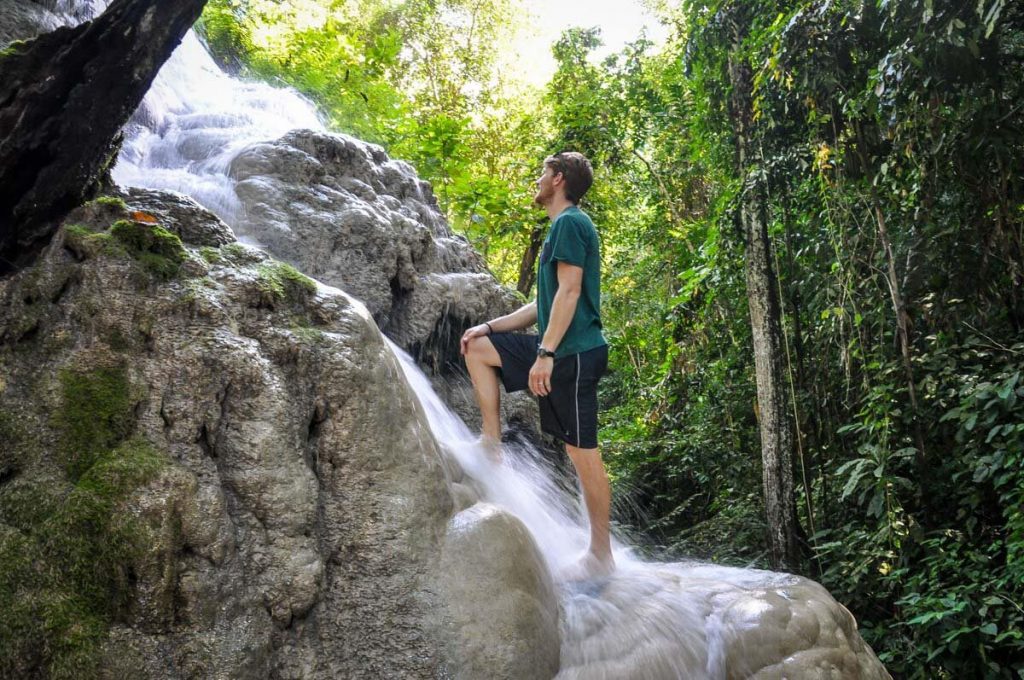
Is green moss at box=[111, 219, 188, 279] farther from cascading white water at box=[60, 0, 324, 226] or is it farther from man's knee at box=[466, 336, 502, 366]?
cascading white water at box=[60, 0, 324, 226]

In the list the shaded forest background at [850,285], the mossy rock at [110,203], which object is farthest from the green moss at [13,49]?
the shaded forest background at [850,285]

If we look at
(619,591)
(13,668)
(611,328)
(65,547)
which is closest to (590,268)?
(619,591)

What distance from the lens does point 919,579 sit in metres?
5.10

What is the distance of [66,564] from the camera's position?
241 cm

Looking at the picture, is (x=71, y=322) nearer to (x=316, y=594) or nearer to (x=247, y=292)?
(x=247, y=292)

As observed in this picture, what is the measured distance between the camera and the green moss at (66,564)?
90.2 inches

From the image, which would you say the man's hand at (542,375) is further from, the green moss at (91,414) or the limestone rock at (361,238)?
the green moss at (91,414)

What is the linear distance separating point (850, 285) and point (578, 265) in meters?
2.57

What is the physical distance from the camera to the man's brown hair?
4.03 meters

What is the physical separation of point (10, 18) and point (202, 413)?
3532 millimetres

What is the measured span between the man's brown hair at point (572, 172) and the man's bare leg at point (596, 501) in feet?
4.24

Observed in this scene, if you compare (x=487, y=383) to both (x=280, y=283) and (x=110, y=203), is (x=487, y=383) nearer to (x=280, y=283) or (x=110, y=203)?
(x=280, y=283)

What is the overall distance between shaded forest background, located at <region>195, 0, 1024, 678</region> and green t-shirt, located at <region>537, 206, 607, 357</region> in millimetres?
2135

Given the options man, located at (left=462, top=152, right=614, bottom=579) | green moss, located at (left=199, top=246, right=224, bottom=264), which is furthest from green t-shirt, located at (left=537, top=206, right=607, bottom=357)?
green moss, located at (left=199, top=246, right=224, bottom=264)
